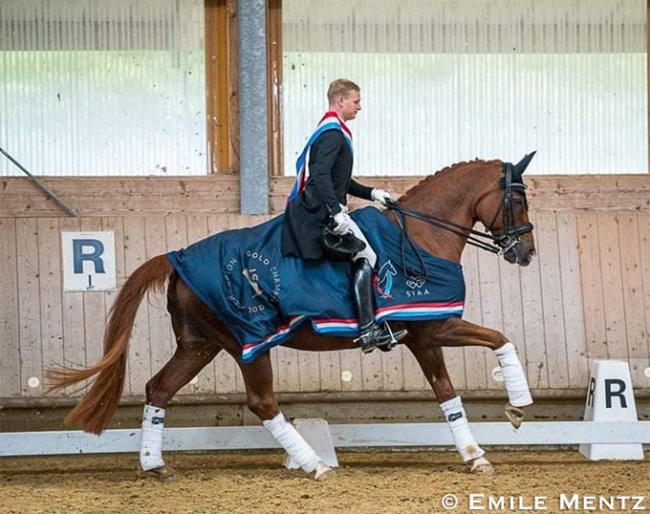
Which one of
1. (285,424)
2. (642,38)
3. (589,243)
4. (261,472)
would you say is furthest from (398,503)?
(642,38)

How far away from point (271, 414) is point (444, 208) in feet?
4.58

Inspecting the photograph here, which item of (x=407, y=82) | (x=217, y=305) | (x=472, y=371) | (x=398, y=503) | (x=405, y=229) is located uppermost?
(x=407, y=82)

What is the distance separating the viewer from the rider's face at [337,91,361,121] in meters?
5.69

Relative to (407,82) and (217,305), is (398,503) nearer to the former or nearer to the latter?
(217,305)

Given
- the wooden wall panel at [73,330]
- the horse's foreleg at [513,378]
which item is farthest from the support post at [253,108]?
the horse's foreleg at [513,378]

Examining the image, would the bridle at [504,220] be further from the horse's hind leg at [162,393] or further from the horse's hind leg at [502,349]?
the horse's hind leg at [162,393]

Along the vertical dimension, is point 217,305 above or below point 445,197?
below

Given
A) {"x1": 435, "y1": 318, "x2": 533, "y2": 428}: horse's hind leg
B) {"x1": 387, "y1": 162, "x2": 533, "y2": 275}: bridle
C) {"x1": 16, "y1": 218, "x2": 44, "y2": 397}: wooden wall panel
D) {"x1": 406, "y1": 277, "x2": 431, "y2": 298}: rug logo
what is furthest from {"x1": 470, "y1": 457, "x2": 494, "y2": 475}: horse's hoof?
{"x1": 16, "y1": 218, "x2": 44, "y2": 397}: wooden wall panel

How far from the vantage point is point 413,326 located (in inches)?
226

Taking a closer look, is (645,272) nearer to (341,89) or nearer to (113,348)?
(341,89)

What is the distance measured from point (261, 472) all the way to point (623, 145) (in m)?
3.52

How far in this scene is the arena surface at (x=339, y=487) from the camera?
5.14m

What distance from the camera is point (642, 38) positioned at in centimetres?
785

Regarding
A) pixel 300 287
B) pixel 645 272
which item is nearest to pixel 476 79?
pixel 645 272
